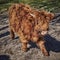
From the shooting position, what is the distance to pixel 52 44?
269 inches

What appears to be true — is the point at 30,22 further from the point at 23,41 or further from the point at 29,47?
the point at 29,47

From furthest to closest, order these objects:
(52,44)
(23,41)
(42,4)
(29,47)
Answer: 1. (42,4)
2. (52,44)
3. (29,47)
4. (23,41)

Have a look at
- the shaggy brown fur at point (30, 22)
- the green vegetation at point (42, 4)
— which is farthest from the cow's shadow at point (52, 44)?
the green vegetation at point (42, 4)

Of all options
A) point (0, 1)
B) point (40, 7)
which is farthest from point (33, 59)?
point (0, 1)

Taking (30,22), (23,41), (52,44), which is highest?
(30,22)

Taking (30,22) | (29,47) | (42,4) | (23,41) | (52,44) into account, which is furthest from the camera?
(42,4)

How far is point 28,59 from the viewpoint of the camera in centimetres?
600

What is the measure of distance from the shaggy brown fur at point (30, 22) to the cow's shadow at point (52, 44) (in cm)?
53

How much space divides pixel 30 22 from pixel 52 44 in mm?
1663

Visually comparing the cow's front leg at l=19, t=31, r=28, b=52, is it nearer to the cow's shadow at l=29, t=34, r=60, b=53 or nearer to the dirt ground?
the dirt ground

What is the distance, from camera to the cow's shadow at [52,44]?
6500 millimetres

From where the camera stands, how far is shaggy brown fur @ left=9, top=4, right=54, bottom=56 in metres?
5.31

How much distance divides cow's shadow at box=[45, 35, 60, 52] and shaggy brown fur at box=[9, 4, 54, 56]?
532mm

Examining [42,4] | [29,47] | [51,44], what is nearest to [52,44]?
[51,44]
